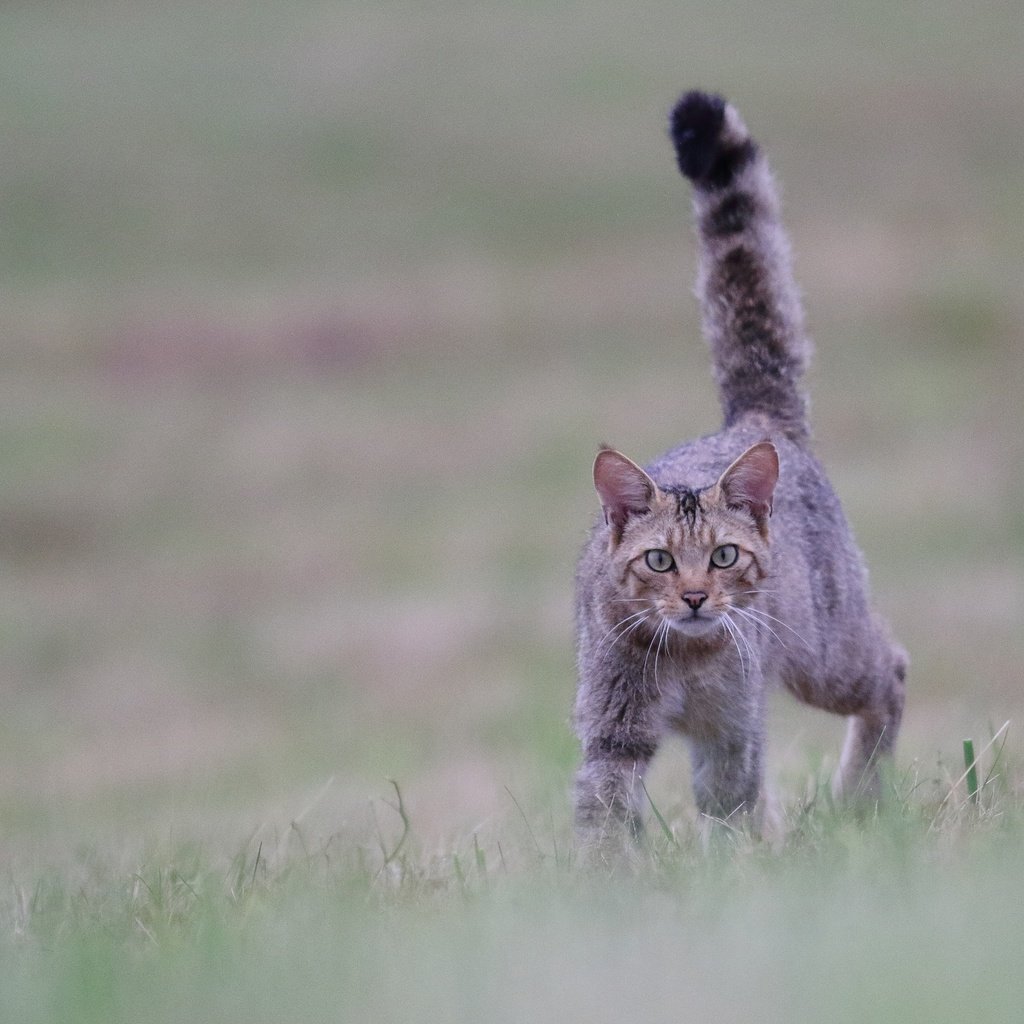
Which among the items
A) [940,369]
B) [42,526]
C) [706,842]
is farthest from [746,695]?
[940,369]

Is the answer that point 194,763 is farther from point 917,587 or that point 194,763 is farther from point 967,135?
point 967,135

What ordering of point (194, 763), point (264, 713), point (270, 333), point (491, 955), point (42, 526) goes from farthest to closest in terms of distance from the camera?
point (270, 333)
point (42, 526)
point (264, 713)
point (194, 763)
point (491, 955)

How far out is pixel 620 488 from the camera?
6.25 metres

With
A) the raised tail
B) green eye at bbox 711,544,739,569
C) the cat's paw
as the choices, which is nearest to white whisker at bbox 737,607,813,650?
green eye at bbox 711,544,739,569

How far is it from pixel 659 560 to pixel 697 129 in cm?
196

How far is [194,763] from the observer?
45.7 ft

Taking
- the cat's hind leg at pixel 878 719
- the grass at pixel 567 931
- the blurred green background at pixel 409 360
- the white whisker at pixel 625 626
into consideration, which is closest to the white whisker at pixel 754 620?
the white whisker at pixel 625 626

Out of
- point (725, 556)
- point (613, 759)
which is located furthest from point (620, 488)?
point (613, 759)

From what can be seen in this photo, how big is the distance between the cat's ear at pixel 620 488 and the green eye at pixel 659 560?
166 mm

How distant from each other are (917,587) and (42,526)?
36.5 ft

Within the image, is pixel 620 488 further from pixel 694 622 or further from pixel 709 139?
pixel 709 139

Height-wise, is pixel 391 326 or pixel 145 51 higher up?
pixel 145 51

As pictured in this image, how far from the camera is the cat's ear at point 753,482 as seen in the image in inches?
242

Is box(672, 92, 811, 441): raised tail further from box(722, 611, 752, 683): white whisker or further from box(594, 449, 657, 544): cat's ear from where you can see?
box(722, 611, 752, 683): white whisker
